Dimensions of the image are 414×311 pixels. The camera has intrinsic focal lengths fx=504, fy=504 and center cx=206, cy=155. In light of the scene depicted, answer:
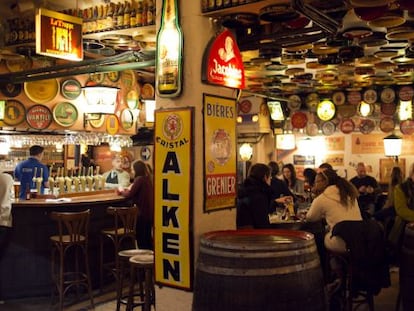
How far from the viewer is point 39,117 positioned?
7516 millimetres

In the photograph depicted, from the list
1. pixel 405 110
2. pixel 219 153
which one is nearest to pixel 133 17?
pixel 219 153

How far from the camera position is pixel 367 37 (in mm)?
5738

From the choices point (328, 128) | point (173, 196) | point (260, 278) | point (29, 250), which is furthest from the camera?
point (328, 128)

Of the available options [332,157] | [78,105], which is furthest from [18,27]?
[332,157]

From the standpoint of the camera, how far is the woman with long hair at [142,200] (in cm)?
729

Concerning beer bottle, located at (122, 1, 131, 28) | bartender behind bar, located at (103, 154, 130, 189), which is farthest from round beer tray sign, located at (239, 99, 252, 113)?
beer bottle, located at (122, 1, 131, 28)

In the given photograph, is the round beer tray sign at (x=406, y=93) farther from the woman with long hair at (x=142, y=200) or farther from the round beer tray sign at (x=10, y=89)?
the round beer tray sign at (x=10, y=89)

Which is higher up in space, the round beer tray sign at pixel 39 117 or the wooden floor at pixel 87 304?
the round beer tray sign at pixel 39 117

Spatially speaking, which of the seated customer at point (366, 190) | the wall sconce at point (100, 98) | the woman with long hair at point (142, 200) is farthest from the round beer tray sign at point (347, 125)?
the wall sconce at point (100, 98)

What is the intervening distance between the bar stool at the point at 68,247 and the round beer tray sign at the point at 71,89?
232cm

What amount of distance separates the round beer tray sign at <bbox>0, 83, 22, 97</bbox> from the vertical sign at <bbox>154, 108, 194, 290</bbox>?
398cm

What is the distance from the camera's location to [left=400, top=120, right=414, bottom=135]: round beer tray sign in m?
10.1

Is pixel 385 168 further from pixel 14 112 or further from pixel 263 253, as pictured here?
pixel 263 253

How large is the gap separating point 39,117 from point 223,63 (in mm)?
4351
